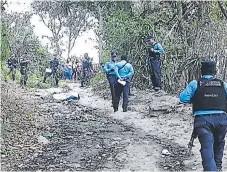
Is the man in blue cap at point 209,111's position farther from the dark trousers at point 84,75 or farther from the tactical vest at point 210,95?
the dark trousers at point 84,75

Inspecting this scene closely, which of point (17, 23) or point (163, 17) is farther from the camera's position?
point (17, 23)

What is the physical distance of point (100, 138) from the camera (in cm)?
966

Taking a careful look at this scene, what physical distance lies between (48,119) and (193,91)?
6229 millimetres

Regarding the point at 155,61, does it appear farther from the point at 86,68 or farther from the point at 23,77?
the point at 23,77

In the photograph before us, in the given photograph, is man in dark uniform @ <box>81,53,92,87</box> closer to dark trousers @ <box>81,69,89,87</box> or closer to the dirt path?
dark trousers @ <box>81,69,89,87</box>

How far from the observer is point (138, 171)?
725 cm

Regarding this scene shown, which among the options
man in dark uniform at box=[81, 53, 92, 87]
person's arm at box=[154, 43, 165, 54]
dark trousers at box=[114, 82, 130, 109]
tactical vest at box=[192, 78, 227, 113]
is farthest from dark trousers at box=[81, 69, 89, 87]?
tactical vest at box=[192, 78, 227, 113]

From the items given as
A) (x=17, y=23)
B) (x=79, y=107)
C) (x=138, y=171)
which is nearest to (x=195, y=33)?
(x=79, y=107)

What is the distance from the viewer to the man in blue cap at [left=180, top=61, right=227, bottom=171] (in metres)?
6.21

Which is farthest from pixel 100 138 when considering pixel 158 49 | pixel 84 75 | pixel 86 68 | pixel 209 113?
pixel 84 75

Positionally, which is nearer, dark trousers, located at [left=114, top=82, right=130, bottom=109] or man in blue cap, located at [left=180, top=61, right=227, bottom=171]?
man in blue cap, located at [left=180, top=61, right=227, bottom=171]

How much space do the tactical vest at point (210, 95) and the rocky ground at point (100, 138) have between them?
1469 millimetres

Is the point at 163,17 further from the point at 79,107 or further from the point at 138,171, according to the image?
the point at 138,171

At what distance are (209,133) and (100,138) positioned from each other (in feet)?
12.5
